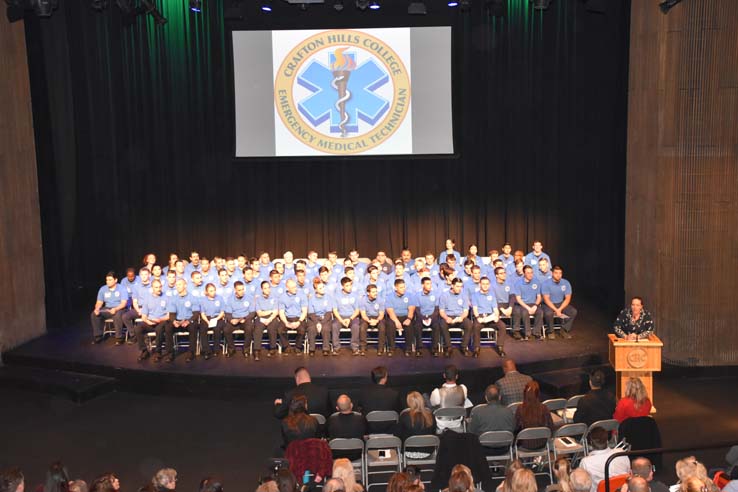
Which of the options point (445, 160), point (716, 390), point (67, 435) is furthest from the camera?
point (445, 160)

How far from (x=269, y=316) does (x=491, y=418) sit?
4.42 m

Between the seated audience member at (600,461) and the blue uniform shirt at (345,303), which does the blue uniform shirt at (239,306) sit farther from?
the seated audience member at (600,461)

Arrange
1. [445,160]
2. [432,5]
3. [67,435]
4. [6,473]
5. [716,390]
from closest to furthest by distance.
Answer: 1. [6,473]
2. [67,435]
3. [716,390]
4. [432,5]
5. [445,160]

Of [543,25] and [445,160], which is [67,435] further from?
[543,25]

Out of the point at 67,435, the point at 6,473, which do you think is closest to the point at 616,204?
the point at 67,435

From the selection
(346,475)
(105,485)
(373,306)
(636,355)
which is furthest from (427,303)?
(105,485)

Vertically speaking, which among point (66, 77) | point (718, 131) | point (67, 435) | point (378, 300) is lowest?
point (67, 435)

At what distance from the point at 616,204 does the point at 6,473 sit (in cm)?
1025

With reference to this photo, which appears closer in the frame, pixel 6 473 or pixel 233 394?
pixel 6 473

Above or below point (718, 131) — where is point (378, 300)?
below

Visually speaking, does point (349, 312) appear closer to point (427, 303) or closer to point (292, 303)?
point (292, 303)

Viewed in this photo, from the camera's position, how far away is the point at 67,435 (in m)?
9.27

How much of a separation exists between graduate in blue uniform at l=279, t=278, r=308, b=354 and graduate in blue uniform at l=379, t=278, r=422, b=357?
1004mm

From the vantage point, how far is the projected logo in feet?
43.9
